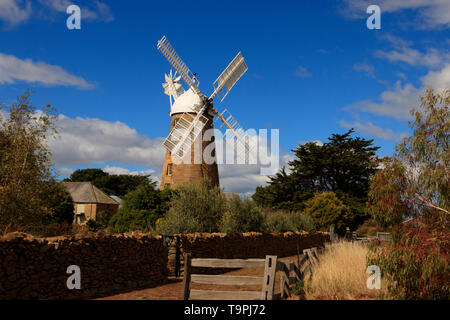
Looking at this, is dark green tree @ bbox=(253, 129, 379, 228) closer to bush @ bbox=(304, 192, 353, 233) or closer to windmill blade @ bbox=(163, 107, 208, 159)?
bush @ bbox=(304, 192, 353, 233)

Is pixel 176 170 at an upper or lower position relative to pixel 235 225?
upper

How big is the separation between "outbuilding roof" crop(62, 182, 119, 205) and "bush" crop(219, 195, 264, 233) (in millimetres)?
34235

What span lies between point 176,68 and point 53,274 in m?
25.3

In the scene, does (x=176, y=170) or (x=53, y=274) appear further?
(x=176, y=170)

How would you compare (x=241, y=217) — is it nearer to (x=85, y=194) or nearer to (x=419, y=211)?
(x=419, y=211)

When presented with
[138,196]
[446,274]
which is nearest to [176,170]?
[138,196]

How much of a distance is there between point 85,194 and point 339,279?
152 feet

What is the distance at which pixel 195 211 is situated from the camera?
1905 centimetres

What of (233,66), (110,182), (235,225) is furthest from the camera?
(110,182)

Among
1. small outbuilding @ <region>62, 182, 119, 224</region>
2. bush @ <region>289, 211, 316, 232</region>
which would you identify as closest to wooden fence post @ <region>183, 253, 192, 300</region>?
bush @ <region>289, 211, 316, 232</region>

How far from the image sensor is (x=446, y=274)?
32.1ft

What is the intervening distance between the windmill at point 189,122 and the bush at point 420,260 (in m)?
20.2

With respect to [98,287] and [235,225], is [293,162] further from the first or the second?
[98,287]

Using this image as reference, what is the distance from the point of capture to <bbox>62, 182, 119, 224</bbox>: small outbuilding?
1969 inches
